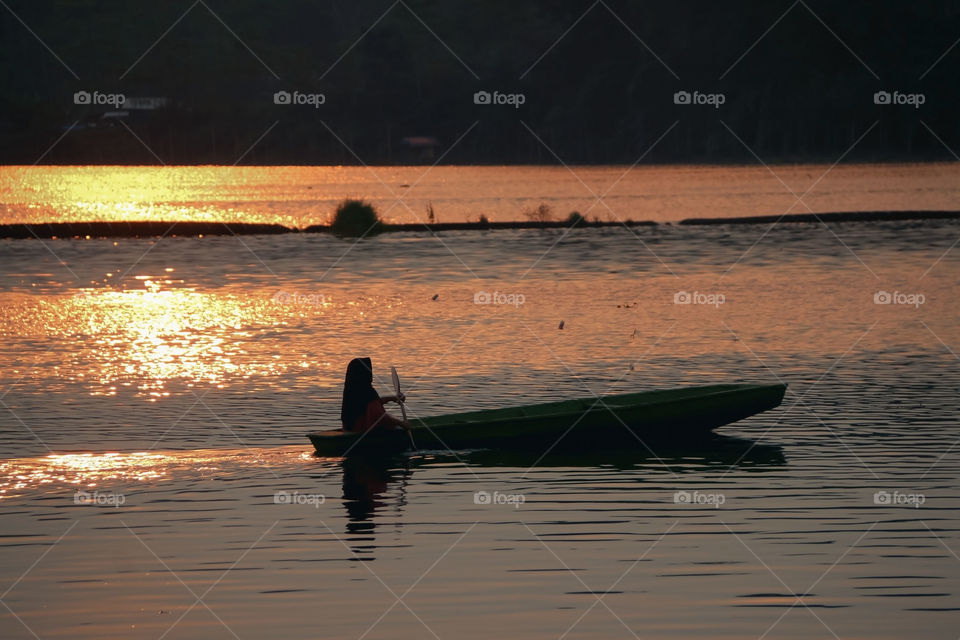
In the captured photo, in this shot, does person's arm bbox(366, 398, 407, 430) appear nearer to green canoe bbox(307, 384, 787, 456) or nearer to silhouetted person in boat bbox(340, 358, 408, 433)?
silhouetted person in boat bbox(340, 358, 408, 433)

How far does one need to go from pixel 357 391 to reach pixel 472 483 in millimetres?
2212

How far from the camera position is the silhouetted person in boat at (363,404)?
19062mm

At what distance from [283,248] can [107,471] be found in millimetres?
42121

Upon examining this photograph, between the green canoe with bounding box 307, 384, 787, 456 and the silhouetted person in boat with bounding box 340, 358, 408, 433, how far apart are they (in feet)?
0.54

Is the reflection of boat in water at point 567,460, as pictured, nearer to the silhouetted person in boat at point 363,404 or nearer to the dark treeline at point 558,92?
the silhouetted person in boat at point 363,404

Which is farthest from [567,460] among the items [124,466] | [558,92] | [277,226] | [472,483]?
[558,92]

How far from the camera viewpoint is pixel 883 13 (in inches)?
4843

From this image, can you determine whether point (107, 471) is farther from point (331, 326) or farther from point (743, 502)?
point (331, 326)

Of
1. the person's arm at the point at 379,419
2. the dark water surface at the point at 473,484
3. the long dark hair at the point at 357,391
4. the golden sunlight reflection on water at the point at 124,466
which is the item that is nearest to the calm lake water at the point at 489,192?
the dark water surface at the point at 473,484

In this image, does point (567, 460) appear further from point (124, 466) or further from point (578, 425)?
point (124, 466)

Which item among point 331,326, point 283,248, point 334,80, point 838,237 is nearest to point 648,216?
point 838,237

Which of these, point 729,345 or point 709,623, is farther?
point 729,345

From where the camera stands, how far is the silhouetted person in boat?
19.1m

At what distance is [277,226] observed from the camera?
6800cm
